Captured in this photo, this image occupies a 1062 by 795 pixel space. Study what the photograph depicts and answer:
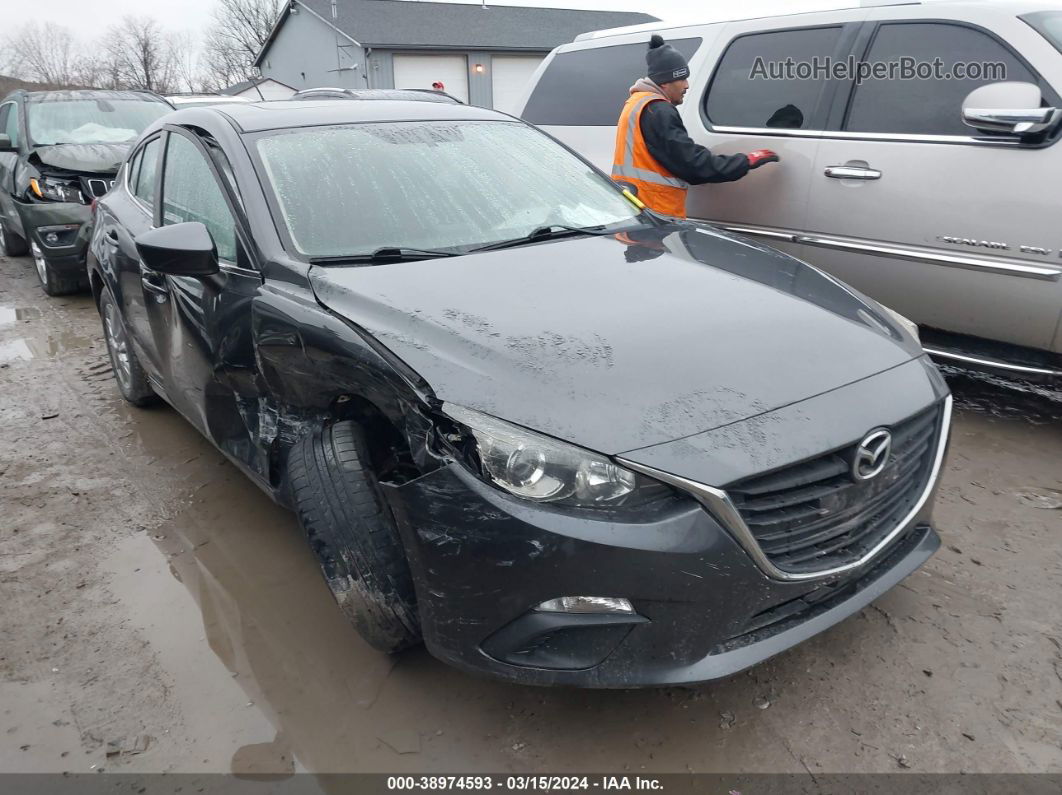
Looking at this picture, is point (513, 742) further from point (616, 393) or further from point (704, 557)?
point (616, 393)

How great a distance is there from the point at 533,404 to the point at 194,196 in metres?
2.09

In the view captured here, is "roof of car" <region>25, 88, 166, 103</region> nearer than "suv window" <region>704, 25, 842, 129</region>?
No

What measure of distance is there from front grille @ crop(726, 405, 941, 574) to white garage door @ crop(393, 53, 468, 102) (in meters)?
26.4

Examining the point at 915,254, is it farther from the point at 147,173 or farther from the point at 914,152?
the point at 147,173

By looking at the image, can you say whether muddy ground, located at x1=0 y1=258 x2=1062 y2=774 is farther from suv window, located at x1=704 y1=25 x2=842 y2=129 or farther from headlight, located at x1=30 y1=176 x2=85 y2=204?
headlight, located at x1=30 y1=176 x2=85 y2=204

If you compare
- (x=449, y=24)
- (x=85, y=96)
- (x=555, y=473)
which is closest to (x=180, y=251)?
(x=555, y=473)

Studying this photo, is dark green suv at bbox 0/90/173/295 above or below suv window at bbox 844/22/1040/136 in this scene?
below

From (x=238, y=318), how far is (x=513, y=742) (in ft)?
5.31

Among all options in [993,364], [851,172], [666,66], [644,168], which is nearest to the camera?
[993,364]

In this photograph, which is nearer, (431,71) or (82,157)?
(82,157)

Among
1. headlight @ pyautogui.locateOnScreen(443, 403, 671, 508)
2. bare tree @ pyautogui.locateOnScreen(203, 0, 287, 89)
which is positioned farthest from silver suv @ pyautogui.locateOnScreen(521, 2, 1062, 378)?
bare tree @ pyautogui.locateOnScreen(203, 0, 287, 89)

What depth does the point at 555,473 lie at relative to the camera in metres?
1.89

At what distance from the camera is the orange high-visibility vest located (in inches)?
187

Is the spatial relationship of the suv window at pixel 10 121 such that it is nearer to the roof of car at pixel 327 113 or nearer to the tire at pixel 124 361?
the tire at pixel 124 361
